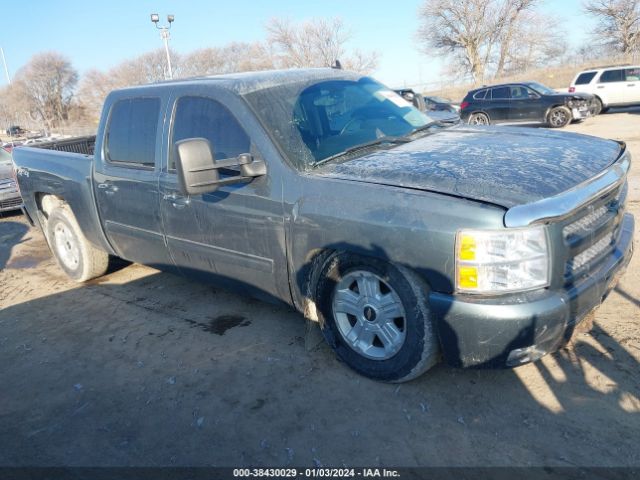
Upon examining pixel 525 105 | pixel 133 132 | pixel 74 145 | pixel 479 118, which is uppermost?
pixel 133 132

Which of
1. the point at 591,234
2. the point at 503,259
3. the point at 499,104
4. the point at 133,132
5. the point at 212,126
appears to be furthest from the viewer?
the point at 499,104

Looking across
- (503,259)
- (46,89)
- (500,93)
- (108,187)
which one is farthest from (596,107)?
(46,89)

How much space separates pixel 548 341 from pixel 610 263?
708mm

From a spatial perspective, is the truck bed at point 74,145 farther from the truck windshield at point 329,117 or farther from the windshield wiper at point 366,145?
the windshield wiper at point 366,145

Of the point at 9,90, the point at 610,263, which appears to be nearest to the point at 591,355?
the point at 610,263

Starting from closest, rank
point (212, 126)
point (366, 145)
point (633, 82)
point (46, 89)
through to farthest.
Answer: point (366, 145), point (212, 126), point (633, 82), point (46, 89)

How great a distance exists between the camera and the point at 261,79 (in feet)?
12.3

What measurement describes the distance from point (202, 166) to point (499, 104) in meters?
16.1

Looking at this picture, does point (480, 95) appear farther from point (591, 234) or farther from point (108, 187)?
point (591, 234)

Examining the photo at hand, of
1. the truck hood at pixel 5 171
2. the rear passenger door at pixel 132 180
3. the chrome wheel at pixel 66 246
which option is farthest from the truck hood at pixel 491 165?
the truck hood at pixel 5 171

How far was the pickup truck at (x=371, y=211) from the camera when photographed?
2561mm

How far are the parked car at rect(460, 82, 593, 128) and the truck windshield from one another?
45.6ft

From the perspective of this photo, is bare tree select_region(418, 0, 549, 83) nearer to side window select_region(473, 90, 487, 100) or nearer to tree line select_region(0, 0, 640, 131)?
tree line select_region(0, 0, 640, 131)

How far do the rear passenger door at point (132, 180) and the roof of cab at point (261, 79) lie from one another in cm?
25
